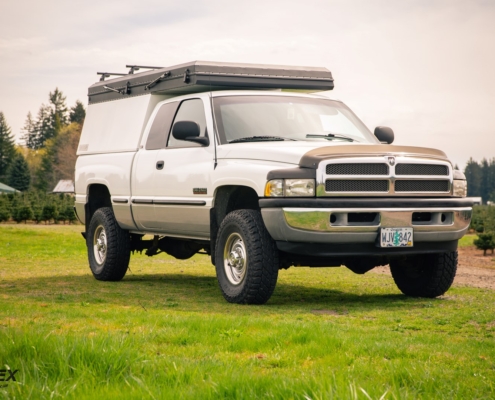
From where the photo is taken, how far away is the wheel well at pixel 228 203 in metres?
9.34

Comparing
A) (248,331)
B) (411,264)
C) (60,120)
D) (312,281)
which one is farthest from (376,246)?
(60,120)

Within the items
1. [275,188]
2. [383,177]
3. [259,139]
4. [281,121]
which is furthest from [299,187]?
[281,121]

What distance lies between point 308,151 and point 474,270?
27.2 feet

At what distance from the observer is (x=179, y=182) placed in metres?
9.97

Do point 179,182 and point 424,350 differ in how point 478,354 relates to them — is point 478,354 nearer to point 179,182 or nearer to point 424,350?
point 424,350

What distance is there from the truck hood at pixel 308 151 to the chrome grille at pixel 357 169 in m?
0.10

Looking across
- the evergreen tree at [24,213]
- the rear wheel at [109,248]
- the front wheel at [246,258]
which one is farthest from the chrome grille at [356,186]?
the evergreen tree at [24,213]

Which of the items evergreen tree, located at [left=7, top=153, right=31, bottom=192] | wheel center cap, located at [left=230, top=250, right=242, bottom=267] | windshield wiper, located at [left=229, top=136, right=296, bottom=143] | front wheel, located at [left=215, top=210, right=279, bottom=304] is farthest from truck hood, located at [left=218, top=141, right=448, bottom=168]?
evergreen tree, located at [left=7, top=153, right=31, bottom=192]

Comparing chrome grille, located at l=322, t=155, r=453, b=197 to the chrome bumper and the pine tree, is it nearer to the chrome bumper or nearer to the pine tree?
the chrome bumper

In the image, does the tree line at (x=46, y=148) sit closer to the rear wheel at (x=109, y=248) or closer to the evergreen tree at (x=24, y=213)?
the evergreen tree at (x=24, y=213)

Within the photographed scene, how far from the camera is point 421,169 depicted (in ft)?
29.2

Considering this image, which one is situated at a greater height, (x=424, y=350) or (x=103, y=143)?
(x=103, y=143)

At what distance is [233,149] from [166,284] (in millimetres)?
3435

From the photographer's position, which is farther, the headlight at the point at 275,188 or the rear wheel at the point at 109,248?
the rear wheel at the point at 109,248
